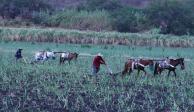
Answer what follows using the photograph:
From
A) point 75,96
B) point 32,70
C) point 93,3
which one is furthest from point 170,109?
point 93,3

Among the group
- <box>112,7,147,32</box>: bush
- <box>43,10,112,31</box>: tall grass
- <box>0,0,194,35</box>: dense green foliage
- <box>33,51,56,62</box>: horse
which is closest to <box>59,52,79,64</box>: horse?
<box>33,51,56,62</box>: horse

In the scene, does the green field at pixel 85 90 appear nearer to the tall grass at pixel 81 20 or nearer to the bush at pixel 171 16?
the bush at pixel 171 16

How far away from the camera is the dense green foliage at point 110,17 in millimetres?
48312

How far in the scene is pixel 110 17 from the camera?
5178 centimetres

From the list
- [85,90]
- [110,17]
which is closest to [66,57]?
[85,90]

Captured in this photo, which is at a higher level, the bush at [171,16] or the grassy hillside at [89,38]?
the bush at [171,16]

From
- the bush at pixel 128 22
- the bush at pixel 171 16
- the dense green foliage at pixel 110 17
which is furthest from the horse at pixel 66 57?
the bush at pixel 128 22

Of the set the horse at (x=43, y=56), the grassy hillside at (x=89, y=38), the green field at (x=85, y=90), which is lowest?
the grassy hillside at (x=89, y=38)

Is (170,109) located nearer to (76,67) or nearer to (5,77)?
(5,77)

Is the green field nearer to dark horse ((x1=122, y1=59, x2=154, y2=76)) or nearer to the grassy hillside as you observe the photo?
dark horse ((x1=122, y1=59, x2=154, y2=76))

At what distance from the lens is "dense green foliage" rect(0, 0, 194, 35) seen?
4831 cm

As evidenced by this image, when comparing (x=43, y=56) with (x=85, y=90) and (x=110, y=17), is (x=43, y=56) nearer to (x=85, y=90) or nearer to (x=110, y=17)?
(x=85, y=90)

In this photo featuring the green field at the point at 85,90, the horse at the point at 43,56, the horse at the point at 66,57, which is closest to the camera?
the green field at the point at 85,90

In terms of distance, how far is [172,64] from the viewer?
1844 centimetres
